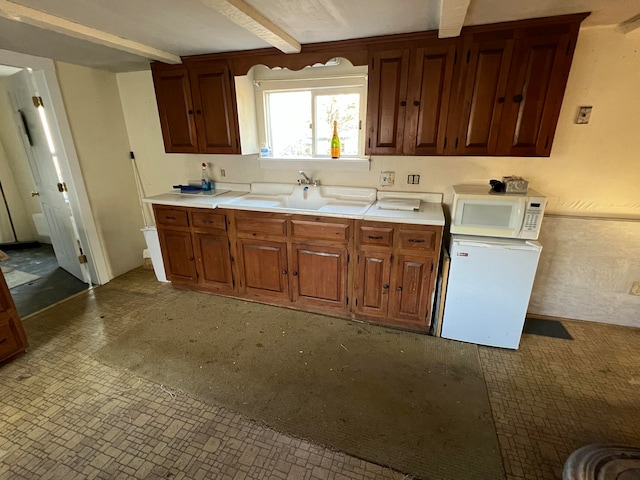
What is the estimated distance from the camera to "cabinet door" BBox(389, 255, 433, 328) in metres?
2.37

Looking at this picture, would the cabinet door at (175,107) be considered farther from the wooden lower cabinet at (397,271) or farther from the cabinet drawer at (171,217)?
the wooden lower cabinet at (397,271)

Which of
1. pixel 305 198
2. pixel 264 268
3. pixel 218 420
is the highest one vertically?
pixel 305 198

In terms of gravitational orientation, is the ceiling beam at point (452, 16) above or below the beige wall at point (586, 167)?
above

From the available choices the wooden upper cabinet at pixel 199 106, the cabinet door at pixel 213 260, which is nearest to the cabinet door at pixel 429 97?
the wooden upper cabinet at pixel 199 106

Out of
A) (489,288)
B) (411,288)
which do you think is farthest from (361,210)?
(489,288)

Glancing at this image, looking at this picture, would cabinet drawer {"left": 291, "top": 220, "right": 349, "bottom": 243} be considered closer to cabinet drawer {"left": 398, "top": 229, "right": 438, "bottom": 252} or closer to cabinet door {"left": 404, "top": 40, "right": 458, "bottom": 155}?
cabinet drawer {"left": 398, "top": 229, "right": 438, "bottom": 252}

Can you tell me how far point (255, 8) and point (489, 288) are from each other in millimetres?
2328

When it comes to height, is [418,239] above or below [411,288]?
above

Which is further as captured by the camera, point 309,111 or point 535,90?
point 309,111

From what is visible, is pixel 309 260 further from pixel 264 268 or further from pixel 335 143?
pixel 335 143

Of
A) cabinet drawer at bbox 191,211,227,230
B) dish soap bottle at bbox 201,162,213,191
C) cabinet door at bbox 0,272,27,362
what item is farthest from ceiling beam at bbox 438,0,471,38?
cabinet door at bbox 0,272,27,362

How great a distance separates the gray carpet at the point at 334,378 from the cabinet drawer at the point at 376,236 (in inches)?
29.1

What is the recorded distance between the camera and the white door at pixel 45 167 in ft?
9.54

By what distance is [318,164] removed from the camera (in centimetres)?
298
